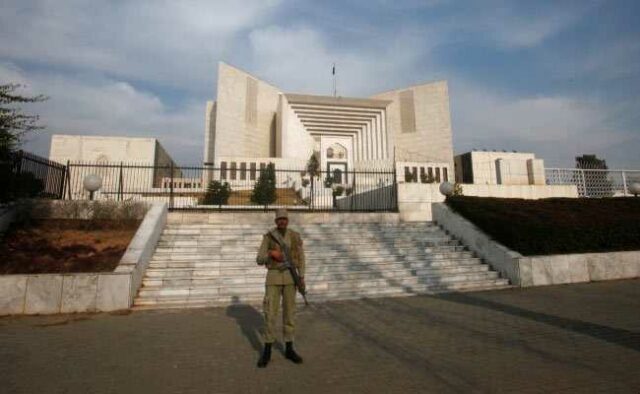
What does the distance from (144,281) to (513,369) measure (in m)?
7.37

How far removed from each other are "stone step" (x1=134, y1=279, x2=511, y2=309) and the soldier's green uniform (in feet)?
10.7

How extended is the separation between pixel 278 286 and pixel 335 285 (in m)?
4.32

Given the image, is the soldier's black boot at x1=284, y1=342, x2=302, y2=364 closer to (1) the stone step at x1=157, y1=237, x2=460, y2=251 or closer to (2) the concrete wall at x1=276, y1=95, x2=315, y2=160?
(1) the stone step at x1=157, y1=237, x2=460, y2=251

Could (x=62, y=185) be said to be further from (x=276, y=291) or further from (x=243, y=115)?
(x=243, y=115)

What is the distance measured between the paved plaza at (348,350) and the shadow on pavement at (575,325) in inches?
0.7

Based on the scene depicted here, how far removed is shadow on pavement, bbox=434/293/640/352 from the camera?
170 inches

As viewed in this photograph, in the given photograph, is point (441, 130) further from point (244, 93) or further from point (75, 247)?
point (75, 247)

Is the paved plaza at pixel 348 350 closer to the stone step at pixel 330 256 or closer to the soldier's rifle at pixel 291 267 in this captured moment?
the soldier's rifle at pixel 291 267

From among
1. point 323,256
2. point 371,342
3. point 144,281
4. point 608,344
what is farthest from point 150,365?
point 323,256

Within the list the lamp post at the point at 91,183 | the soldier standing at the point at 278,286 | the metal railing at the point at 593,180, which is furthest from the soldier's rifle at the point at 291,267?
the metal railing at the point at 593,180

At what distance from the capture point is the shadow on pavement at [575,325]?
4.32 metres

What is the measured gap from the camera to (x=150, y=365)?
3750 millimetres

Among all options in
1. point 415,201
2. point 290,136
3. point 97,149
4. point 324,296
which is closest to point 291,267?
point 324,296

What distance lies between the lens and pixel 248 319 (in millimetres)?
5859
